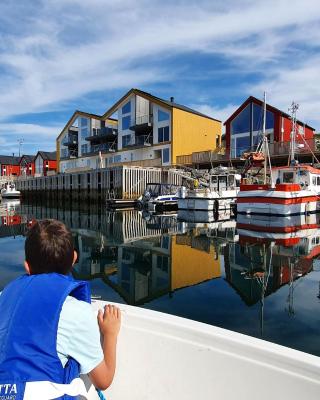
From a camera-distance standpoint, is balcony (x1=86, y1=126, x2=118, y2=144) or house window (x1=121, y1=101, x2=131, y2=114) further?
balcony (x1=86, y1=126, x2=118, y2=144)

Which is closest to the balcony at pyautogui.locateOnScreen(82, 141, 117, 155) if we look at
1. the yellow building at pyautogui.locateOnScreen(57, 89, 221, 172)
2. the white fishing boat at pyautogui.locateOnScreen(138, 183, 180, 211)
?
the yellow building at pyautogui.locateOnScreen(57, 89, 221, 172)

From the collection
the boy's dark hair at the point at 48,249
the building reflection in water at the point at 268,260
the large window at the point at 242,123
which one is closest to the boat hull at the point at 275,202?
the building reflection in water at the point at 268,260

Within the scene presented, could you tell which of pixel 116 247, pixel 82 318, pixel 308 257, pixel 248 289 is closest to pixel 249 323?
pixel 248 289

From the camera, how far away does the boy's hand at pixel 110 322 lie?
2002 mm

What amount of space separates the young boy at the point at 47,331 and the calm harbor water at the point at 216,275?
1.28 m

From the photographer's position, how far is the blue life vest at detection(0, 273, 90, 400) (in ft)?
4.89

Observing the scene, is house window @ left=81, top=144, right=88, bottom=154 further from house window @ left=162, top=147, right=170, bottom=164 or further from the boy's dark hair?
the boy's dark hair

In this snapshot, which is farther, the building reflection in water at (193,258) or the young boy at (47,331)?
the building reflection in water at (193,258)

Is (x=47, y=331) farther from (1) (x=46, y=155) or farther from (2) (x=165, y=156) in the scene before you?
(1) (x=46, y=155)

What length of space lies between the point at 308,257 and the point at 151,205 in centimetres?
1750

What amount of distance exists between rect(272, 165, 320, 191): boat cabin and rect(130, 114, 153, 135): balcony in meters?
19.8

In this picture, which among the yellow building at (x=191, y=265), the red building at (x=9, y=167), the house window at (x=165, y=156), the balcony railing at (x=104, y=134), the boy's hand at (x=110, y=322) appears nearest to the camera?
the boy's hand at (x=110, y=322)

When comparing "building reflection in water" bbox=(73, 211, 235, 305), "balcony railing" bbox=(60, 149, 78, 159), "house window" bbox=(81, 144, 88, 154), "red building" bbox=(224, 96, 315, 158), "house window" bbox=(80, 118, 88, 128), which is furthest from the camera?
"balcony railing" bbox=(60, 149, 78, 159)

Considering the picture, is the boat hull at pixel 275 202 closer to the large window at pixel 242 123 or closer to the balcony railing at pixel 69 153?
the large window at pixel 242 123
